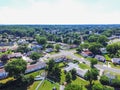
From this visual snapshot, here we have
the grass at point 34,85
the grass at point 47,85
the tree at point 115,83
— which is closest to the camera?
the tree at point 115,83

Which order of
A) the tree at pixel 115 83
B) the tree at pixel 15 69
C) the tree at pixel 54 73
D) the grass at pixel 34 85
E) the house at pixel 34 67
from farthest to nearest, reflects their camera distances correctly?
the house at pixel 34 67, the tree at pixel 54 73, the tree at pixel 15 69, the grass at pixel 34 85, the tree at pixel 115 83

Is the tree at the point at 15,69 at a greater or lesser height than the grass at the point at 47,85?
greater

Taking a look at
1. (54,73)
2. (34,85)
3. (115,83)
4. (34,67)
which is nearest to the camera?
(115,83)

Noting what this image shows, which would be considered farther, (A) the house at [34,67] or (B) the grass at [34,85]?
(A) the house at [34,67]

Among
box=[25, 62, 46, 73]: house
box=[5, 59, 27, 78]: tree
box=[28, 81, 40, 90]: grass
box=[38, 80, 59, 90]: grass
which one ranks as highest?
box=[5, 59, 27, 78]: tree

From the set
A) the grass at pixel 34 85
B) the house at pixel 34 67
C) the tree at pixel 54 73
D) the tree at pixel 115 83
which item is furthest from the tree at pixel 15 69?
the tree at pixel 115 83

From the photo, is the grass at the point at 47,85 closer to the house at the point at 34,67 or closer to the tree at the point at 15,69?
the tree at the point at 15,69

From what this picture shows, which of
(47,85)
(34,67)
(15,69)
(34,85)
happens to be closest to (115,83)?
(47,85)

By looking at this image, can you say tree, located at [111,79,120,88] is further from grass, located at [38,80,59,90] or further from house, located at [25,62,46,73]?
house, located at [25,62,46,73]

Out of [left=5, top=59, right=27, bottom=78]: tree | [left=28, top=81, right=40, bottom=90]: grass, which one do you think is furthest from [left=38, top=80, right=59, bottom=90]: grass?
[left=5, top=59, right=27, bottom=78]: tree

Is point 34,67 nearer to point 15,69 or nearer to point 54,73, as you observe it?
point 54,73

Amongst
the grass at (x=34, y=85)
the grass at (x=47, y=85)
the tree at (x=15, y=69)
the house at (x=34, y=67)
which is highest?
the tree at (x=15, y=69)
